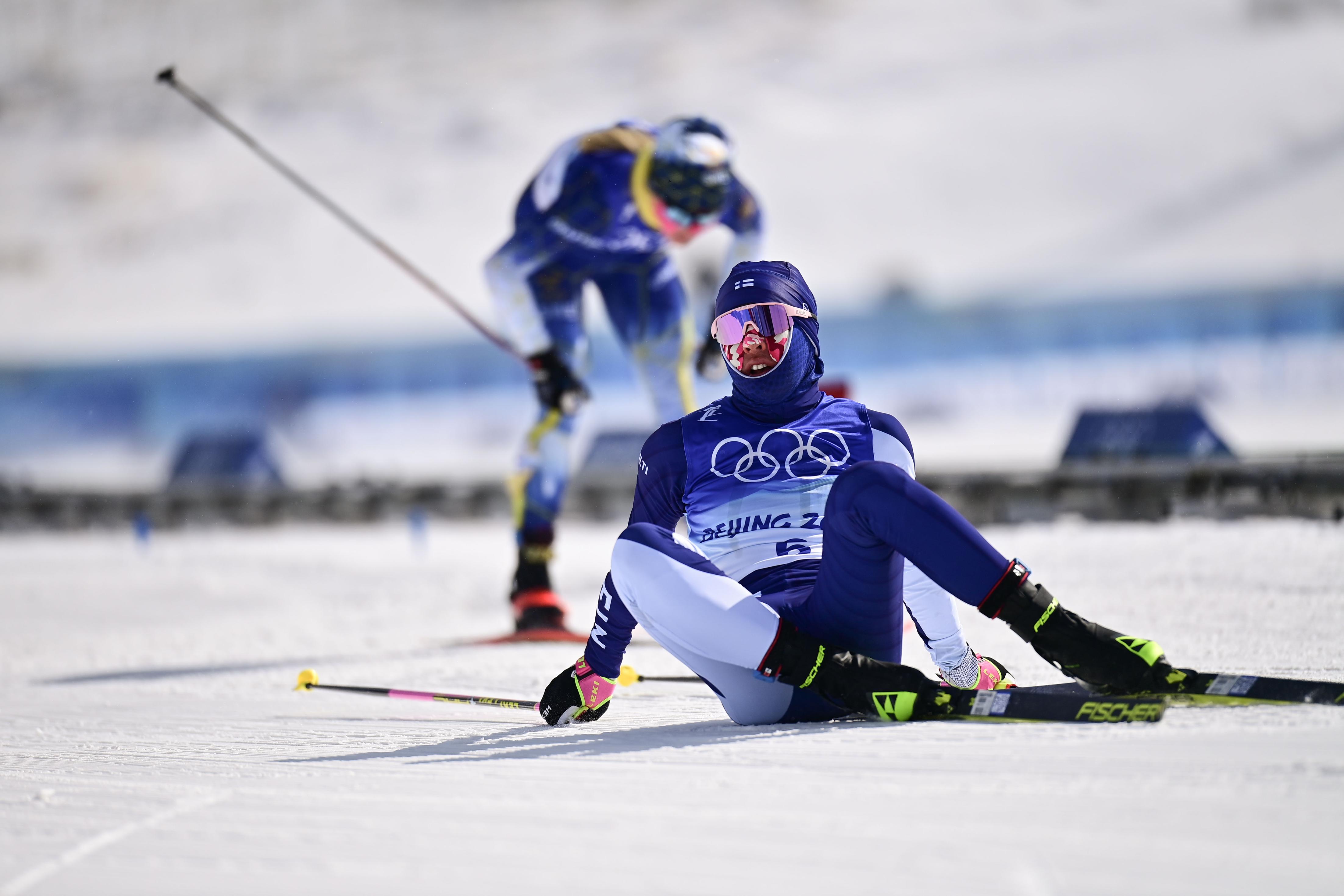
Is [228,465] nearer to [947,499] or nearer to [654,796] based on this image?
[947,499]

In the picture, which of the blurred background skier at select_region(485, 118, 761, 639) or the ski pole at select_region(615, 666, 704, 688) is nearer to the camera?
the ski pole at select_region(615, 666, 704, 688)

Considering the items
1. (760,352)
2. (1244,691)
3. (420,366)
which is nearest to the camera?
(1244,691)

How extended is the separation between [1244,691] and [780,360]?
1116 millimetres

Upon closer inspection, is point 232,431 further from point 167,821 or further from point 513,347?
point 167,821

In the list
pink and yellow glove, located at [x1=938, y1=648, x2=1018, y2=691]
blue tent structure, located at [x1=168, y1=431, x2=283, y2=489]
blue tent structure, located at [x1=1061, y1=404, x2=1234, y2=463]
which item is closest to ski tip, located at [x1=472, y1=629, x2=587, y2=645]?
pink and yellow glove, located at [x1=938, y1=648, x2=1018, y2=691]

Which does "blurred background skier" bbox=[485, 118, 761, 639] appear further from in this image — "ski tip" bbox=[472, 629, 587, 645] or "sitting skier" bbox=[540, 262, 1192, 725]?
"sitting skier" bbox=[540, 262, 1192, 725]

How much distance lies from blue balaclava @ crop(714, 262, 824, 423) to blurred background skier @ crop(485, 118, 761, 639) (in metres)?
2.78

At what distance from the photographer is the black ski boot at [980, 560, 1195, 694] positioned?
2.34 meters

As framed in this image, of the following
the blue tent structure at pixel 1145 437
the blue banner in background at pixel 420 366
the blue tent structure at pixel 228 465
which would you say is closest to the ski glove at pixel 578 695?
the blue tent structure at pixel 1145 437

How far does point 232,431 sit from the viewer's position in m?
20.9

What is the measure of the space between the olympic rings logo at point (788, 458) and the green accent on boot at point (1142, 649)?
687 mm

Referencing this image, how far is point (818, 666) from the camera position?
2527 mm

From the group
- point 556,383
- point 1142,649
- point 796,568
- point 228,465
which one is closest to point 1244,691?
point 1142,649

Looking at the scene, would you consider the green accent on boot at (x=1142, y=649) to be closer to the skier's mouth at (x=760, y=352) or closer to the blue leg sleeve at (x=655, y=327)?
the skier's mouth at (x=760, y=352)
